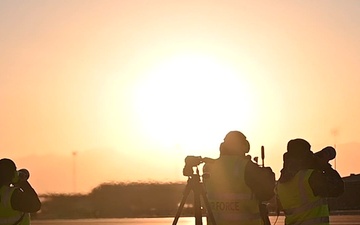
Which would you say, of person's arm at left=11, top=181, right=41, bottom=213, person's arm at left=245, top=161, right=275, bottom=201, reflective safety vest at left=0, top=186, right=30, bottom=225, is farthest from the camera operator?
reflective safety vest at left=0, top=186, right=30, bottom=225

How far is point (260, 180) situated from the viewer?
1015 centimetres

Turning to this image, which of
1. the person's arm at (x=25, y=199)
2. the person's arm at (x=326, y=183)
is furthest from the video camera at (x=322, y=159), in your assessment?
A: the person's arm at (x=25, y=199)

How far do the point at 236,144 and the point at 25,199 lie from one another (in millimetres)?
2679

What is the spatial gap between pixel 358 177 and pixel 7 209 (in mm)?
79492

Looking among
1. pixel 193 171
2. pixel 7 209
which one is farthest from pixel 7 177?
pixel 193 171

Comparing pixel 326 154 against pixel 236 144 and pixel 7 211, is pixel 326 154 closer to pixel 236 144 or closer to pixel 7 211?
pixel 236 144

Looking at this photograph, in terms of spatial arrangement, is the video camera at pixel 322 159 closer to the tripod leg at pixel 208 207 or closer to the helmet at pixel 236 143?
the helmet at pixel 236 143

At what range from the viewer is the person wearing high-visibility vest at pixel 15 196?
1083 cm

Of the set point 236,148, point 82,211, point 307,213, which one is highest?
point 236,148

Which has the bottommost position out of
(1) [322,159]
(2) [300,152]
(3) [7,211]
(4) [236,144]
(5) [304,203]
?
(5) [304,203]

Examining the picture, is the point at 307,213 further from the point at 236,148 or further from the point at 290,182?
the point at 236,148

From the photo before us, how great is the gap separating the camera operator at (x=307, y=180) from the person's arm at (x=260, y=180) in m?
0.27

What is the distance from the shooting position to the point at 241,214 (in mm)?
10500

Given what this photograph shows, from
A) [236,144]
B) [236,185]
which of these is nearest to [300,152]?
[236,144]
